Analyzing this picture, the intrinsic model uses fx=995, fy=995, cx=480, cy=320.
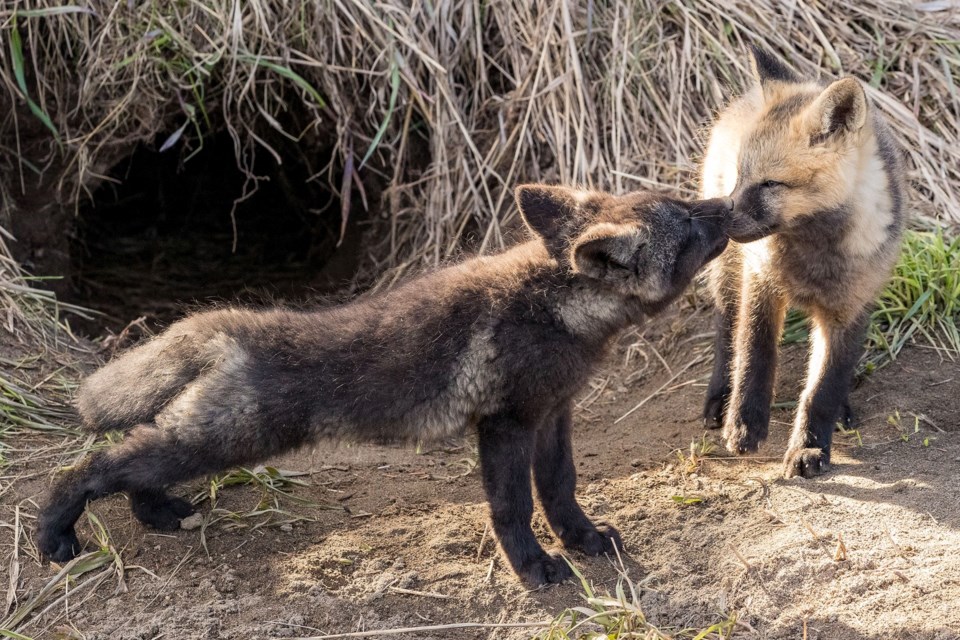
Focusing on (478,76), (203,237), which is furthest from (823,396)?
(203,237)

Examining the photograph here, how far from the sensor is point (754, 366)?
4688mm

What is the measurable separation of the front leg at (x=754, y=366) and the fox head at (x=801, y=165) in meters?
0.43

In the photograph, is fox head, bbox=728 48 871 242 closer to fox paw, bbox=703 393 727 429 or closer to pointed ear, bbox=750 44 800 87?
pointed ear, bbox=750 44 800 87

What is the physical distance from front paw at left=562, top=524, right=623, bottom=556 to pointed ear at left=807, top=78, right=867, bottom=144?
1.95 m

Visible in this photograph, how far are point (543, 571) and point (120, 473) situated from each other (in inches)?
63.3

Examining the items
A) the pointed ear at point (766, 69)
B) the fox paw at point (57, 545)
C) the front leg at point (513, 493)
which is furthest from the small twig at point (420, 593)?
the pointed ear at point (766, 69)

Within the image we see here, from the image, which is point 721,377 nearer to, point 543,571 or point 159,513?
point 543,571

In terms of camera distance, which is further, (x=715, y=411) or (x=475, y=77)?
(x=475, y=77)

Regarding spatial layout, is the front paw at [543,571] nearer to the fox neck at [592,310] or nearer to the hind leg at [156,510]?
the fox neck at [592,310]

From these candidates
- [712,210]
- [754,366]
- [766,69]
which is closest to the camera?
[712,210]

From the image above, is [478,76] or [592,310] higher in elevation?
[478,76]

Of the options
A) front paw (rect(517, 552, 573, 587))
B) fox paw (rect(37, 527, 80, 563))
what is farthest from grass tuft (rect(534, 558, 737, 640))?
fox paw (rect(37, 527, 80, 563))

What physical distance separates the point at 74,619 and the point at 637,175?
4014 millimetres

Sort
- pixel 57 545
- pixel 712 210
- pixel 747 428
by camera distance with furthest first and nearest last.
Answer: pixel 747 428
pixel 712 210
pixel 57 545
